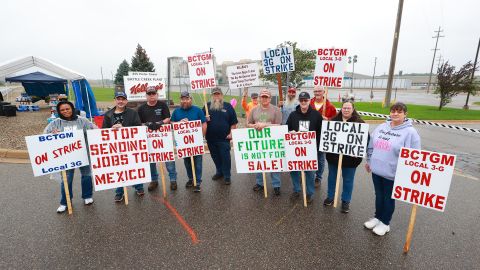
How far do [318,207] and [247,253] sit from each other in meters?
1.82

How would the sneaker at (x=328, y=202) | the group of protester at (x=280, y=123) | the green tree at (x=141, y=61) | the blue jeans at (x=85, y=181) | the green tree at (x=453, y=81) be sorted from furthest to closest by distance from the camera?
1. the green tree at (x=141, y=61)
2. the green tree at (x=453, y=81)
3. the sneaker at (x=328, y=202)
4. the blue jeans at (x=85, y=181)
5. the group of protester at (x=280, y=123)

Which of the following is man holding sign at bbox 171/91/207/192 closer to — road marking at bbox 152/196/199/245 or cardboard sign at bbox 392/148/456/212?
road marking at bbox 152/196/199/245

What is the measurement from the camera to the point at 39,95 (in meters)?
21.0

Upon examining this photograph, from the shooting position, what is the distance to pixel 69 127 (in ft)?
14.2

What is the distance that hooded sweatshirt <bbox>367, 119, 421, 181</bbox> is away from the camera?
Answer: 3.36m

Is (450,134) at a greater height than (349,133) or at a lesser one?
lesser

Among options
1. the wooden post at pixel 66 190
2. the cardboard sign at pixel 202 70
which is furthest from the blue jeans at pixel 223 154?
the wooden post at pixel 66 190

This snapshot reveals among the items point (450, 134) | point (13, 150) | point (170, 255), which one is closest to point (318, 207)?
point (170, 255)

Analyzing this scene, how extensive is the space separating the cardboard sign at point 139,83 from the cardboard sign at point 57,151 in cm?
851

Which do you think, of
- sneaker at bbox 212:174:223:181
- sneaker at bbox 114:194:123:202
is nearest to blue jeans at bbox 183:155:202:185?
sneaker at bbox 212:174:223:181

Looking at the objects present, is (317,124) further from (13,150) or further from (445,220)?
(13,150)

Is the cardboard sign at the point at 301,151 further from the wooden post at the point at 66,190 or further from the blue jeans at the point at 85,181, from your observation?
the wooden post at the point at 66,190

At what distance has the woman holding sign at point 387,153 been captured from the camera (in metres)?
3.39

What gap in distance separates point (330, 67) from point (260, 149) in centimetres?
215
